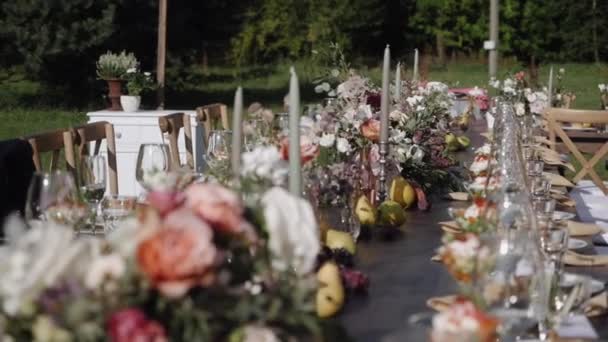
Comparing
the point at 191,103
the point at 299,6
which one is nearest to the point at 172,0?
the point at 191,103

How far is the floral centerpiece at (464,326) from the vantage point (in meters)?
1.27

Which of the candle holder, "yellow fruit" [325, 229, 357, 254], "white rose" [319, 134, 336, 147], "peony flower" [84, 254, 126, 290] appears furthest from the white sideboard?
"peony flower" [84, 254, 126, 290]

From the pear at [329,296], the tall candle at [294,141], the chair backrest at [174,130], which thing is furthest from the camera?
the chair backrest at [174,130]

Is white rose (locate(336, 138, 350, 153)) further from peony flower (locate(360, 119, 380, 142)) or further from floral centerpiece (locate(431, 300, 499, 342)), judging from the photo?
floral centerpiece (locate(431, 300, 499, 342))

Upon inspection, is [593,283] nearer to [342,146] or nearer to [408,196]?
[342,146]

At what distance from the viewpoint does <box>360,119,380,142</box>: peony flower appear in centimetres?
315

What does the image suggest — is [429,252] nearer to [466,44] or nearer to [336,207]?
[336,207]

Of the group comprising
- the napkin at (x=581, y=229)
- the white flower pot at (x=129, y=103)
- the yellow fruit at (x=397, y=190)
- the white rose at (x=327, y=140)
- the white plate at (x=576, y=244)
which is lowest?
the white plate at (x=576, y=244)

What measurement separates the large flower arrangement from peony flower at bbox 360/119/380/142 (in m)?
1.94

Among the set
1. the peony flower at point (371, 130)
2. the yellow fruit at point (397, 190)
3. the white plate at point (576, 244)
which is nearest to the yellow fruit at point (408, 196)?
the yellow fruit at point (397, 190)

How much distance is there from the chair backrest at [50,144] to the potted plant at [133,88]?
308 centimetres

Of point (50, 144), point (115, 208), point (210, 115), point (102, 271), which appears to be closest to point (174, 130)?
point (210, 115)

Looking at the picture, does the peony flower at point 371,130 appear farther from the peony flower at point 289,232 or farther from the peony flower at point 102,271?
the peony flower at point 102,271

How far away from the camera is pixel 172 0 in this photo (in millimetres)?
17922
